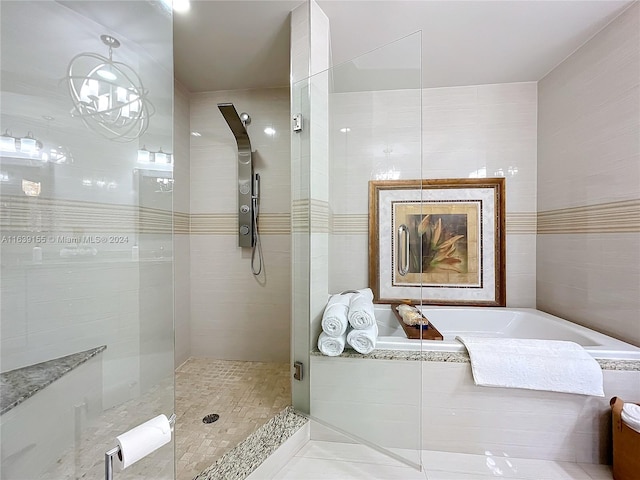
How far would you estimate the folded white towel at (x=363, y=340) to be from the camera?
1.33m

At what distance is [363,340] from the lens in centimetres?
133

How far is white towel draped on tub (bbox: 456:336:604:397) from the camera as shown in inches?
49.5

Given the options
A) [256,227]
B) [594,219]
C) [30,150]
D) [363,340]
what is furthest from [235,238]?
[594,219]

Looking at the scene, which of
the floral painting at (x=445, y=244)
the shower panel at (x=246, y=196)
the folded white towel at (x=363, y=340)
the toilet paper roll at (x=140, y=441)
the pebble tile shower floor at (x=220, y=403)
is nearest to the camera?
the toilet paper roll at (x=140, y=441)

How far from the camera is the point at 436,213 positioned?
7.52ft

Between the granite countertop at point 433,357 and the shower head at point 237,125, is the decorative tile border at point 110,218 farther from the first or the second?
the shower head at point 237,125

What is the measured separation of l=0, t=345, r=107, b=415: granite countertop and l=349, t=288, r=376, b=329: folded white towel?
1059mm

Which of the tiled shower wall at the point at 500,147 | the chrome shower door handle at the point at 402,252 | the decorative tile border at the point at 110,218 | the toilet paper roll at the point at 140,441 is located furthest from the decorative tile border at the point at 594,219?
the toilet paper roll at the point at 140,441

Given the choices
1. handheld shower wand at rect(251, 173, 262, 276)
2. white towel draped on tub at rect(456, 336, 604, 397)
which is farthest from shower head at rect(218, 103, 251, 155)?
white towel draped on tub at rect(456, 336, 604, 397)

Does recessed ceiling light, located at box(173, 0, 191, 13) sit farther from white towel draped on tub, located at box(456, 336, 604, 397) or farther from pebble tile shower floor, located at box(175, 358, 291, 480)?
white towel draped on tub, located at box(456, 336, 604, 397)

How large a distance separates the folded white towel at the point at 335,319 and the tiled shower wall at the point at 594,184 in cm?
159

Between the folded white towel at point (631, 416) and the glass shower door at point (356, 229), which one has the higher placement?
the glass shower door at point (356, 229)

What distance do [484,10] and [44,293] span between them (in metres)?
2.41

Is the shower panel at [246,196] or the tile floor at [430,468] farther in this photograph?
the shower panel at [246,196]
